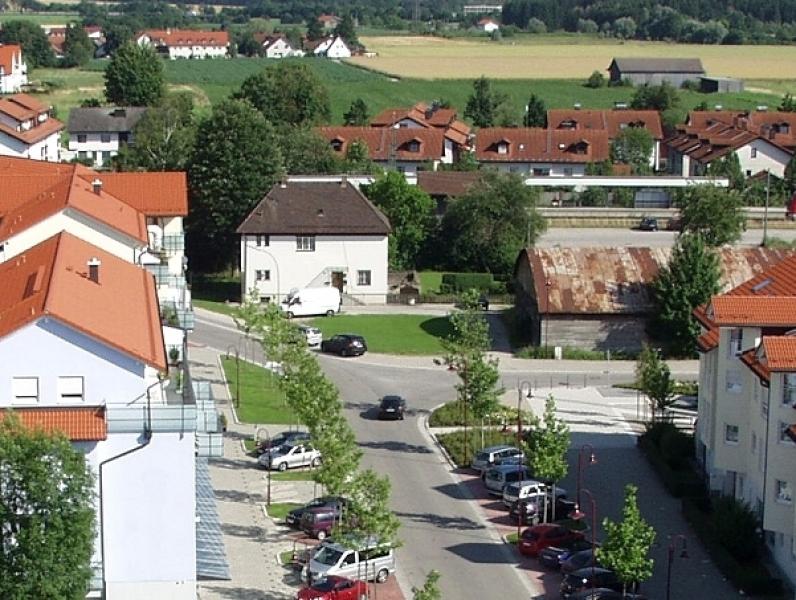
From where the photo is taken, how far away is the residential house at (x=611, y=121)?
10638cm

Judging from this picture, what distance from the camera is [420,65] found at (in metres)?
166

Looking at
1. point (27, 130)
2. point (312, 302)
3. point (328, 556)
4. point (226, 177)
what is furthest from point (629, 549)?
point (27, 130)

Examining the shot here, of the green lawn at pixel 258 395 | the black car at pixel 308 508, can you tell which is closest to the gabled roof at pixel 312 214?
the green lawn at pixel 258 395

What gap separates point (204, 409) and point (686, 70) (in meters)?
116

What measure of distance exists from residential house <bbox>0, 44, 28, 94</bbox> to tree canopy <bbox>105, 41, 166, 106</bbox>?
48.3ft

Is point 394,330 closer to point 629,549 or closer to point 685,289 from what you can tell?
point 685,289

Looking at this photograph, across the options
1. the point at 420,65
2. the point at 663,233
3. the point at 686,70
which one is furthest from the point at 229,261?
the point at 420,65

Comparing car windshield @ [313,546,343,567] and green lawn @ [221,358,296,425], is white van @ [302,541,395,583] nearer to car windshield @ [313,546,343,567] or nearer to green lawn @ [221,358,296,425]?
car windshield @ [313,546,343,567]

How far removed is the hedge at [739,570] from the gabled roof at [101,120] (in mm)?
68428

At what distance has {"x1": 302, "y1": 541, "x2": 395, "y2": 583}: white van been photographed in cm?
3516

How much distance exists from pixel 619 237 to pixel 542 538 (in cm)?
4636

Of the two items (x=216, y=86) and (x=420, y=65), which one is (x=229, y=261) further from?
(x=420, y=65)

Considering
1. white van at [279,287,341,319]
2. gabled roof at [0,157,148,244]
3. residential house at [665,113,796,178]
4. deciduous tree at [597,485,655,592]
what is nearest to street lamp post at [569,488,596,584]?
deciduous tree at [597,485,655,592]

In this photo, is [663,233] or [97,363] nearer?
[97,363]
